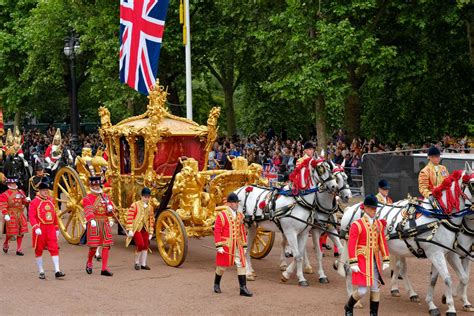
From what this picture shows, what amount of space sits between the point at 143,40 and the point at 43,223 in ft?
27.0

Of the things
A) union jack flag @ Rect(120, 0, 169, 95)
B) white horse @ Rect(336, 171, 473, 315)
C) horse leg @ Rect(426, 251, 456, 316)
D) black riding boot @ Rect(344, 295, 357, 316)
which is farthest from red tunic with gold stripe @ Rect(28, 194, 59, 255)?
union jack flag @ Rect(120, 0, 169, 95)

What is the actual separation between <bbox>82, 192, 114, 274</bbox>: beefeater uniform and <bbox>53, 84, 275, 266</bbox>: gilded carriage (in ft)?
3.71

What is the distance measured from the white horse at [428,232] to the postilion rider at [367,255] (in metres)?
0.96

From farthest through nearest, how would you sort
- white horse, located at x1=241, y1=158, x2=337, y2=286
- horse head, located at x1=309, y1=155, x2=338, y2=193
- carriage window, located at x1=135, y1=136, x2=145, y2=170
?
carriage window, located at x1=135, y1=136, x2=145, y2=170 → white horse, located at x1=241, y1=158, x2=337, y2=286 → horse head, located at x1=309, y1=155, x2=338, y2=193

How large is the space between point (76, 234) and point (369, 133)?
1536 cm

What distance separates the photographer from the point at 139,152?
16.4 metres

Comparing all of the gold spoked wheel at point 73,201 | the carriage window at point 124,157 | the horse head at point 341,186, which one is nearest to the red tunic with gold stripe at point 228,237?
the horse head at point 341,186

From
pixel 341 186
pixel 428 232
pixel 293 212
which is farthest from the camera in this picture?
pixel 293 212

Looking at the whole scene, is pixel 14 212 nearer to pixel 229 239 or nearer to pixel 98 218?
pixel 98 218

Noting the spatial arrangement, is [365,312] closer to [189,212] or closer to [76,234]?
[189,212]

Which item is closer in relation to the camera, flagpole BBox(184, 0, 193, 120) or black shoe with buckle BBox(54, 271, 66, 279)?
black shoe with buckle BBox(54, 271, 66, 279)

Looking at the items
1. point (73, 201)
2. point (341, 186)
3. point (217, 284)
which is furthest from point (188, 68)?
point (217, 284)

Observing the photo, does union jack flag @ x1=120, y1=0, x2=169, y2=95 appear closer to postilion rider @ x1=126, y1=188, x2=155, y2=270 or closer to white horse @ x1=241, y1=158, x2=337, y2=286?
postilion rider @ x1=126, y1=188, x2=155, y2=270

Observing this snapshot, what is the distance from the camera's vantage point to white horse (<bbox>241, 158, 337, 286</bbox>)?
13109mm
